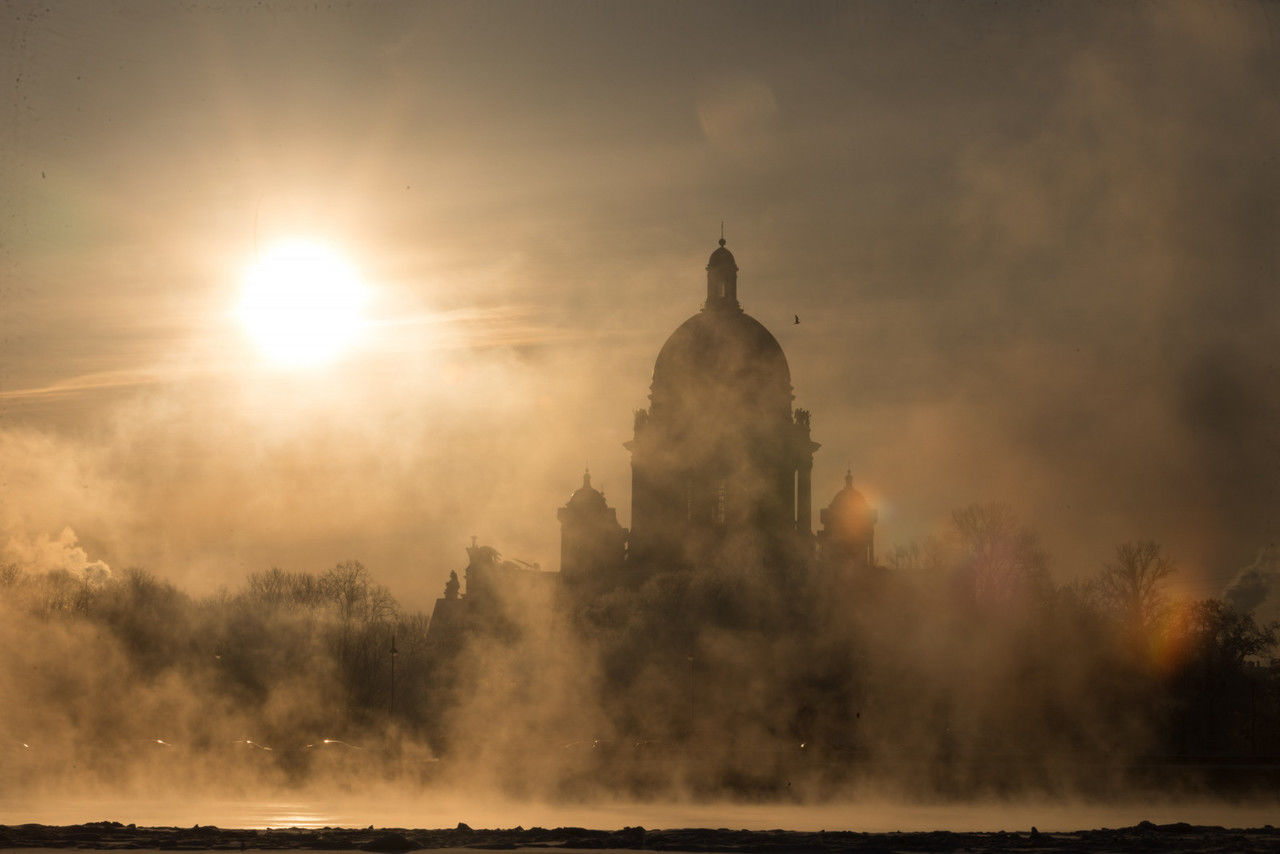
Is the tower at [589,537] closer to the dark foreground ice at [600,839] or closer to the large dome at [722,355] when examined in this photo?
the large dome at [722,355]

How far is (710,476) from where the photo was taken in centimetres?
9625

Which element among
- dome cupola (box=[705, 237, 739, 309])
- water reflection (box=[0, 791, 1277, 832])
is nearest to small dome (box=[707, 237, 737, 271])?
dome cupola (box=[705, 237, 739, 309])

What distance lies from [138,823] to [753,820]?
11.7 m

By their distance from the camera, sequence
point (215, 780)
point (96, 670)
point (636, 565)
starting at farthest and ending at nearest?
point (636, 565), point (96, 670), point (215, 780)

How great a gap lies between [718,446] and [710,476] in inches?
78.4

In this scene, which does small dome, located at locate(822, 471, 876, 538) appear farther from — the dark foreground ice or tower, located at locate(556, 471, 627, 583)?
the dark foreground ice

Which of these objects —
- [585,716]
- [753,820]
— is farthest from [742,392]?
[753,820]

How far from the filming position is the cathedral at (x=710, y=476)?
309ft

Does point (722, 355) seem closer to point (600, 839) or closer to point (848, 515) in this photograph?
point (848, 515)

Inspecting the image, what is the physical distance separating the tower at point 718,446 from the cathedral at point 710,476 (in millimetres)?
58

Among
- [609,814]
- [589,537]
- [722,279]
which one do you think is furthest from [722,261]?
[609,814]

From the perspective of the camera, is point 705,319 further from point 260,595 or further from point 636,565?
point 260,595

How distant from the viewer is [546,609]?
286ft

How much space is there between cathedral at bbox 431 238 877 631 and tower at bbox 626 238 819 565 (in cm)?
6
